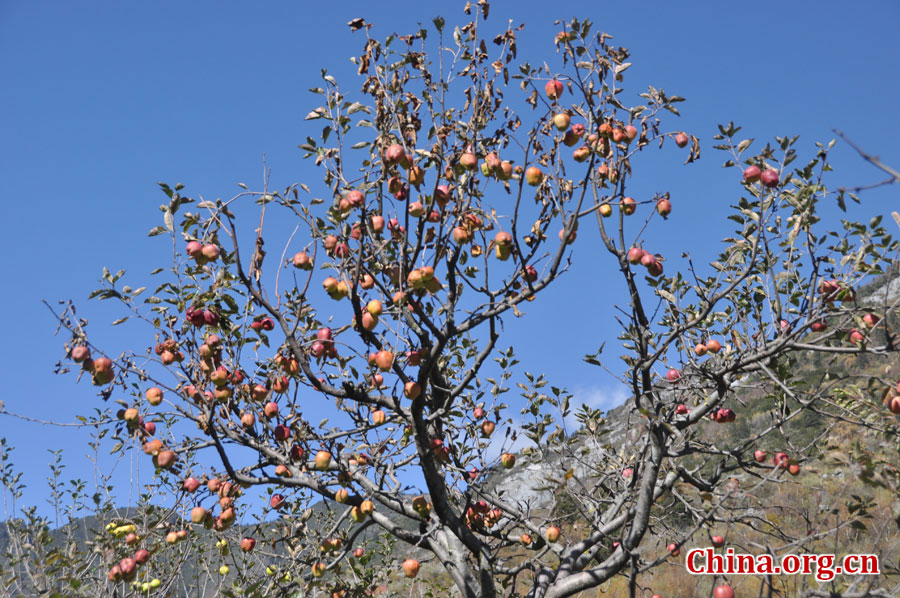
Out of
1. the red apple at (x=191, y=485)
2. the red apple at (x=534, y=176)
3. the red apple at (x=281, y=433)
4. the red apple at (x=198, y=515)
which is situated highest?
the red apple at (x=534, y=176)

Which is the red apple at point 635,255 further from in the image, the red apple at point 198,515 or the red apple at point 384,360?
the red apple at point 198,515

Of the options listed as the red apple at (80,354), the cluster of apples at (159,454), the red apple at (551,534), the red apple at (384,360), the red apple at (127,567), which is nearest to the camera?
the red apple at (80,354)

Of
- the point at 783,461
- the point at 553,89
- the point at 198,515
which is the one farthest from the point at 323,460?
the point at 783,461

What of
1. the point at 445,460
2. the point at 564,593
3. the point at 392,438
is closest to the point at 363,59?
the point at 392,438

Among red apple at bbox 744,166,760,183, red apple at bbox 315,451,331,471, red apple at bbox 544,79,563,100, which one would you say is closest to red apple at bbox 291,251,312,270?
red apple at bbox 315,451,331,471

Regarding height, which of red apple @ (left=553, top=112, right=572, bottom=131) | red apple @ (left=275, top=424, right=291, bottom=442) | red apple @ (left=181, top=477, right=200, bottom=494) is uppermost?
red apple @ (left=553, top=112, right=572, bottom=131)

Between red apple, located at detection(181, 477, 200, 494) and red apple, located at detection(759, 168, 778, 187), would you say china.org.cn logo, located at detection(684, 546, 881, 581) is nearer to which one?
red apple, located at detection(759, 168, 778, 187)

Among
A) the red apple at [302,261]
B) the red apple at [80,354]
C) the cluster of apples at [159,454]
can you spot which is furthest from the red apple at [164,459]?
the red apple at [302,261]

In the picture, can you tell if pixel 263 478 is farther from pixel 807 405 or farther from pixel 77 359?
pixel 807 405

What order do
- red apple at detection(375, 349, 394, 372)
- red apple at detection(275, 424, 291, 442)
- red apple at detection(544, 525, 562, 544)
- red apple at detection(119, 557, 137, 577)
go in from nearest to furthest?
red apple at detection(375, 349, 394, 372)
red apple at detection(119, 557, 137, 577)
red apple at detection(275, 424, 291, 442)
red apple at detection(544, 525, 562, 544)

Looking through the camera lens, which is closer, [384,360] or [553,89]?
[384,360]

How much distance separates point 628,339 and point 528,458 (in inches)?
68.0

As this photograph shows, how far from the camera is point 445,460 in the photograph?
189 inches

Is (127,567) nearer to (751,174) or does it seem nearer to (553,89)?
(553,89)
